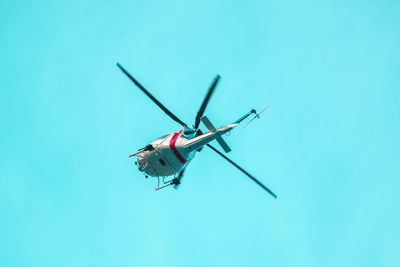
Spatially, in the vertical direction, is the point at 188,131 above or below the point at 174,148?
above

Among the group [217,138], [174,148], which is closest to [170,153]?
[174,148]

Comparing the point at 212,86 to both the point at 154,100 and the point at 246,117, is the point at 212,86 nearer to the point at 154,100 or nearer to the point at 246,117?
the point at 246,117

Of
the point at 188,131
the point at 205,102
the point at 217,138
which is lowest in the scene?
the point at 217,138

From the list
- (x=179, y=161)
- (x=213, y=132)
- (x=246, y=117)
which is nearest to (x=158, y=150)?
(x=179, y=161)

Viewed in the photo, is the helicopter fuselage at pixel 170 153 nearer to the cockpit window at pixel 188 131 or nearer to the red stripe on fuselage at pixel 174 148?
the red stripe on fuselage at pixel 174 148

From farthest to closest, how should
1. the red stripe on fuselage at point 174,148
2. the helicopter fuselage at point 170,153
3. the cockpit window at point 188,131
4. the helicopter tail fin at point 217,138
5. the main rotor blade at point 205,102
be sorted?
the cockpit window at point 188,131, the red stripe on fuselage at point 174,148, the helicopter fuselage at point 170,153, the helicopter tail fin at point 217,138, the main rotor blade at point 205,102

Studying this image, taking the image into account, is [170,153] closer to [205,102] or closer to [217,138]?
[217,138]

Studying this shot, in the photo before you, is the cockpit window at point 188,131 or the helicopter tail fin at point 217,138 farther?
the cockpit window at point 188,131

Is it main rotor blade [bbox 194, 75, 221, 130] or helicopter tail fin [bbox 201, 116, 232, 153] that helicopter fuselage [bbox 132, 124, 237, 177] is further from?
main rotor blade [bbox 194, 75, 221, 130]

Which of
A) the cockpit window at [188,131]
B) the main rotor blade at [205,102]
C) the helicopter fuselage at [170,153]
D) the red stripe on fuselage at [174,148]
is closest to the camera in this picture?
the main rotor blade at [205,102]
